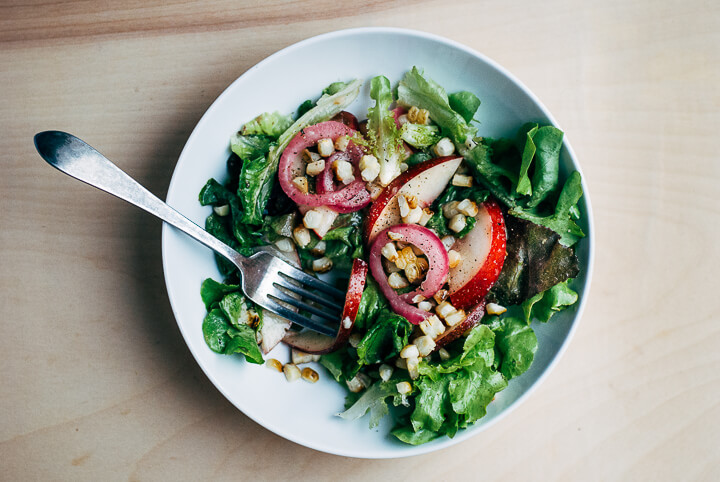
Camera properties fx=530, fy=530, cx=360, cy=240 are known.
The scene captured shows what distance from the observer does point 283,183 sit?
2.11 meters

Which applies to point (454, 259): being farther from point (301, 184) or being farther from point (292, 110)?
point (292, 110)

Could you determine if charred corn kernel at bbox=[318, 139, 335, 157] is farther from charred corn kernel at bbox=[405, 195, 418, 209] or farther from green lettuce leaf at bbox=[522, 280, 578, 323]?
green lettuce leaf at bbox=[522, 280, 578, 323]

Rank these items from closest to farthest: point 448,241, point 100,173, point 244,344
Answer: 1. point 100,173
2. point 244,344
3. point 448,241

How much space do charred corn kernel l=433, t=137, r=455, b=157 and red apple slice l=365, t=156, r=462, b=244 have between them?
20 millimetres

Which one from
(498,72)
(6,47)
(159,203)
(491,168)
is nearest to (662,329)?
(491,168)

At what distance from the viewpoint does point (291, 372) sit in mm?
2186

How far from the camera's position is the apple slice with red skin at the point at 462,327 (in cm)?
213

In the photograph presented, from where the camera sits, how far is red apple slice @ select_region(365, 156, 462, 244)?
2152 millimetres

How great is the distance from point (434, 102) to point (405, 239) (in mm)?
569

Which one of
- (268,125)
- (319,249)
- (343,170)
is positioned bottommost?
(319,249)

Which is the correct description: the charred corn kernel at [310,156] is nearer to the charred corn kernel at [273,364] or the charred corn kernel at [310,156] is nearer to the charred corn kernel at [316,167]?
the charred corn kernel at [316,167]

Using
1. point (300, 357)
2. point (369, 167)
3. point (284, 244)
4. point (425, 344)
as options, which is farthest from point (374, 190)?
point (300, 357)

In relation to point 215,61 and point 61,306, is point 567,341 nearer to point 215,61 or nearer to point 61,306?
point 215,61

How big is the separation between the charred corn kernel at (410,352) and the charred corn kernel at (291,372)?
17.8 inches
